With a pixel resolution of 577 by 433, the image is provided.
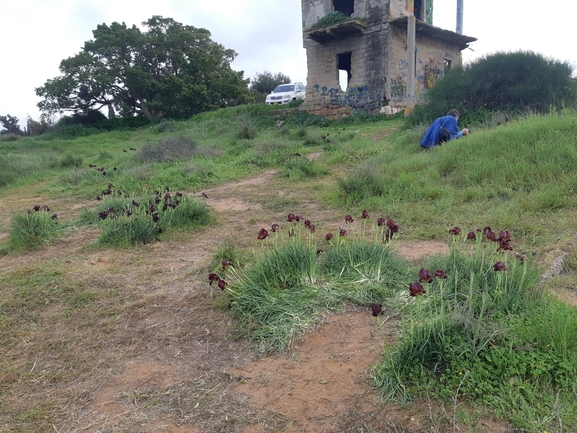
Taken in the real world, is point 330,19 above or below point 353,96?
above

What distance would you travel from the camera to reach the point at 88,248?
476 cm

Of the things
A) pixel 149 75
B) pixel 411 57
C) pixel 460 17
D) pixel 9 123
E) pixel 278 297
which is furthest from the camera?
pixel 9 123

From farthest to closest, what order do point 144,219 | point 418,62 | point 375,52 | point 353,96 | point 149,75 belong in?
point 149,75, point 418,62, point 353,96, point 375,52, point 144,219

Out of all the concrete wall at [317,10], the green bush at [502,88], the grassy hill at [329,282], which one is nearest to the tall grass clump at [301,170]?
the grassy hill at [329,282]

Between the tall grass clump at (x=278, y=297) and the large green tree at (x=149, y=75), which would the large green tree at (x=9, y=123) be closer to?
the large green tree at (x=149, y=75)

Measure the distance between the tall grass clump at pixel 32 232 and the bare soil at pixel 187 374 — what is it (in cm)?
170

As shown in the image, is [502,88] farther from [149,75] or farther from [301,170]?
[149,75]

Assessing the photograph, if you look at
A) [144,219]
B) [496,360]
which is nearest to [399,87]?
[144,219]

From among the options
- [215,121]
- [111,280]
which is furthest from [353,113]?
[111,280]

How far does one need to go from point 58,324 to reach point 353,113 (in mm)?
15896

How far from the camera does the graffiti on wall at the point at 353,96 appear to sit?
56.5 ft

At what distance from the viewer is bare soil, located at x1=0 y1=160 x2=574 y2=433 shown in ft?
6.49

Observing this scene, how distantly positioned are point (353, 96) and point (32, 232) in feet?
48.1

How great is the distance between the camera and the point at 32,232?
5066 millimetres
